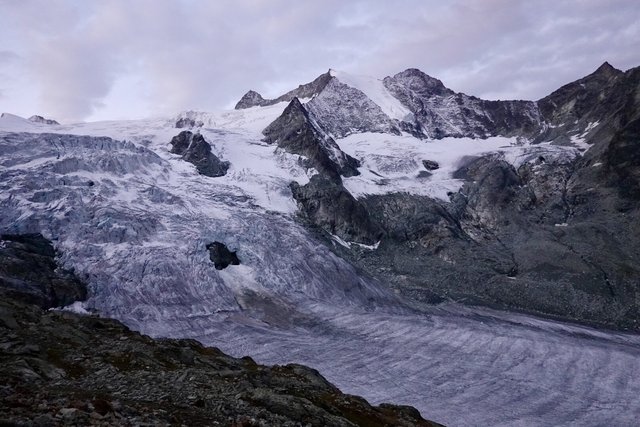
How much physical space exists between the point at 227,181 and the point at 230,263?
134ft

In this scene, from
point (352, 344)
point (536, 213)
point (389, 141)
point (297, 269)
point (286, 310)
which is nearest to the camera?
point (352, 344)

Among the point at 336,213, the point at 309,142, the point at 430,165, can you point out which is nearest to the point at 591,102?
the point at 430,165

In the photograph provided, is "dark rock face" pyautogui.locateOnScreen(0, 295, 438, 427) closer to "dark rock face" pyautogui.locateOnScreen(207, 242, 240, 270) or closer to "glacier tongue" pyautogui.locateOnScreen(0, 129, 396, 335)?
"glacier tongue" pyautogui.locateOnScreen(0, 129, 396, 335)

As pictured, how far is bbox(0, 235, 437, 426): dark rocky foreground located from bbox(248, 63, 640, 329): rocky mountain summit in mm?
66281

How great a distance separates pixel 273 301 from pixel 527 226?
231ft

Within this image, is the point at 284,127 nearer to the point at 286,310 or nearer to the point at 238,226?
the point at 238,226

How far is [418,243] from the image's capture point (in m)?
120

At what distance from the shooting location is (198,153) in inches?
5463

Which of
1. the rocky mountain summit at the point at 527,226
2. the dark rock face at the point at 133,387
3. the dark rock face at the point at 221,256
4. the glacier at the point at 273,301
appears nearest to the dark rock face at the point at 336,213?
the rocky mountain summit at the point at 527,226

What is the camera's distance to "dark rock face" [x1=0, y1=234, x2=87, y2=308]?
6450 centimetres

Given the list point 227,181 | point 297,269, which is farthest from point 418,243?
point 227,181

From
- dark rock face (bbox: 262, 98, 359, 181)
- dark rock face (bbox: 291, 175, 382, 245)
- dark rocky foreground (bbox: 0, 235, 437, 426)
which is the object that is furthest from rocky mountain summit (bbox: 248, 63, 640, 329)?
dark rocky foreground (bbox: 0, 235, 437, 426)

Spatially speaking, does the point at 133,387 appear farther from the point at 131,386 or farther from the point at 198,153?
the point at 198,153

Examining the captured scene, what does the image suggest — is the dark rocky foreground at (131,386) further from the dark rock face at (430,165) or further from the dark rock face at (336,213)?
the dark rock face at (430,165)
